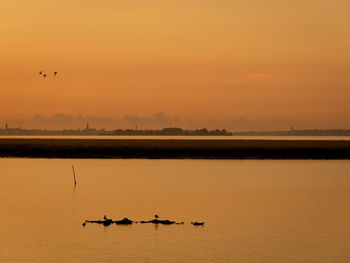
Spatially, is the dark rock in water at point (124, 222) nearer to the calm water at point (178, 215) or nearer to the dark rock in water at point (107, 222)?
the dark rock in water at point (107, 222)

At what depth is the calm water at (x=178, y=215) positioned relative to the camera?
28.7 metres

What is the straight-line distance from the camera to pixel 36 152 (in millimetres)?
121250

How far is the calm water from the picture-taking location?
2866 centimetres

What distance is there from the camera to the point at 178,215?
40000mm

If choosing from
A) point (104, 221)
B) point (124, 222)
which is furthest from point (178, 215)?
point (104, 221)

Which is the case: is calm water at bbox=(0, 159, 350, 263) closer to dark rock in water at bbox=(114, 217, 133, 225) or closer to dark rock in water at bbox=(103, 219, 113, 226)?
dark rock in water at bbox=(103, 219, 113, 226)

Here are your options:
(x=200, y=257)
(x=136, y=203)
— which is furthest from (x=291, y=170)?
(x=200, y=257)

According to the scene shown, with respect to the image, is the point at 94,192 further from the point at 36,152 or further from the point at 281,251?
the point at 36,152

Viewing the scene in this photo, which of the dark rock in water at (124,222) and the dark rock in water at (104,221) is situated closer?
the dark rock in water at (104,221)

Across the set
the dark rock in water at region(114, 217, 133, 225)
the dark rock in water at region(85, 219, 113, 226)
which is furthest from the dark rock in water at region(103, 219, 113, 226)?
the dark rock in water at region(114, 217, 133, 225)

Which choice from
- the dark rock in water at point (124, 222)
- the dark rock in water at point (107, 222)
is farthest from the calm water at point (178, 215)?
the dark rock in water at point (124, 222)

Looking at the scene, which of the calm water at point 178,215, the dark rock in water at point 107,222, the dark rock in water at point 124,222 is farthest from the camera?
the dark rock in water at point 124,222

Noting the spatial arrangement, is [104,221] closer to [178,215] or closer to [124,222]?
[124,222]

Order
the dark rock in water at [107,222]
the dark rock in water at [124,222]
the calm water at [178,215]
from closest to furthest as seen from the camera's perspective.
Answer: the calm water at [178,215]
the dark rock in water at [107,222]
the dark rock in water at [124,222]
